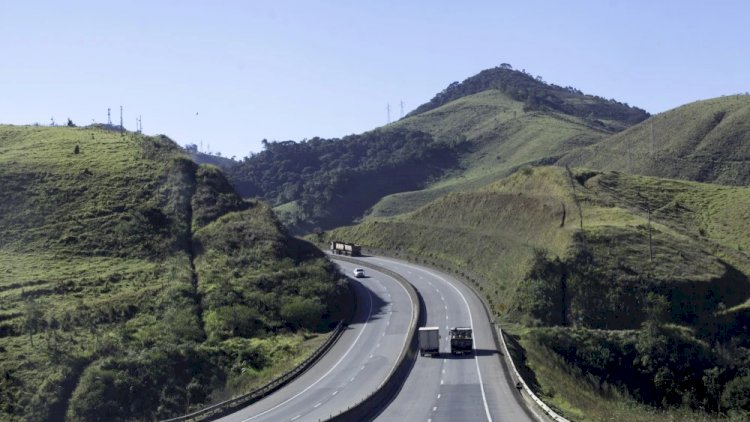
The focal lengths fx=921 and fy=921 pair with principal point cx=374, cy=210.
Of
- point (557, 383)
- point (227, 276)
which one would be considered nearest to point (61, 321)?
point (227, 276)

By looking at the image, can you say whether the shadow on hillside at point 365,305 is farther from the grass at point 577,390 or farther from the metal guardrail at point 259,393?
the grass at point 577,390

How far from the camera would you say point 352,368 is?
159ft

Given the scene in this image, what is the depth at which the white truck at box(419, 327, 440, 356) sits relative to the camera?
167 feet

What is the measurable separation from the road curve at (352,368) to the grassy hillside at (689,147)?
69.4 m

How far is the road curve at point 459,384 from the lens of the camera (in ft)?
121

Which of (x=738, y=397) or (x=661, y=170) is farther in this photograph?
(x=661, y=170)

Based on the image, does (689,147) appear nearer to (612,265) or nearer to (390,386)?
(612,265)

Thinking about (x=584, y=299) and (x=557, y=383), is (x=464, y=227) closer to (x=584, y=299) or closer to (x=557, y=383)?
(x=584, y=299)

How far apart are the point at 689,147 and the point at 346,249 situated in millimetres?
63362

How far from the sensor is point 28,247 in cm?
6906

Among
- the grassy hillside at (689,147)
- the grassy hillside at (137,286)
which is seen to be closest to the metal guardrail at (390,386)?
the grassy hillside at (137,286)

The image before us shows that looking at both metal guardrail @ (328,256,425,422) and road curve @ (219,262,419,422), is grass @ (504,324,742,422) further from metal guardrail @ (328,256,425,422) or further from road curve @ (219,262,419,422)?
road curve @ (219,262,419,422)

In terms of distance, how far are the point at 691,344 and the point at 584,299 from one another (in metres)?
8.59

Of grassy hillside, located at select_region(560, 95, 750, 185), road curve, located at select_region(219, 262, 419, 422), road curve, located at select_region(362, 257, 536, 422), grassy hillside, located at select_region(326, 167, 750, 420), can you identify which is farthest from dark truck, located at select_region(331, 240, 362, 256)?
grassy hillside, located at select_region(560, 95, 750, 185)
